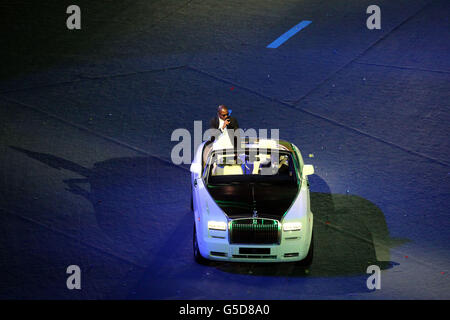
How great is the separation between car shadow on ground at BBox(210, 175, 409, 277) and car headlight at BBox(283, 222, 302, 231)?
76 cm

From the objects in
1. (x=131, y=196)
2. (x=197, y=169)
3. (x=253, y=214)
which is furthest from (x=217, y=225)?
(x=131, y=196)

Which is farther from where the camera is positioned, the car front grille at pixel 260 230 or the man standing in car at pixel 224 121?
the man standing in car at pixel 224 121

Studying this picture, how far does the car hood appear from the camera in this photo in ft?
A: 31.6

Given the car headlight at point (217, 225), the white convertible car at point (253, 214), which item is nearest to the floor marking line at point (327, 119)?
the white convertible car at point (253, 214)

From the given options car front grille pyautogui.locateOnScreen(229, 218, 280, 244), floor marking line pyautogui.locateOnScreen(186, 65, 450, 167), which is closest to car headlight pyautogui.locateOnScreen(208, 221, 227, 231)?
car front grille pyautogui.locateOnScreen(229, 218, 280, 244)

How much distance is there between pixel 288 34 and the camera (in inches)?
729

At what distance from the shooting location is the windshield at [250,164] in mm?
10868

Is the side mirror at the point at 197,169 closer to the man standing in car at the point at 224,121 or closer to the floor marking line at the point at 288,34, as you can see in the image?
the man standing in car at the point at 224,121

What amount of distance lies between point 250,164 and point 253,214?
188cm

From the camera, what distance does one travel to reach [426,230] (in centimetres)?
1122

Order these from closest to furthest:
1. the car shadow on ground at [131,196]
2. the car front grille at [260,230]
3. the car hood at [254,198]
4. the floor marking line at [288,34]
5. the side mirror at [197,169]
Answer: the car front grille at [260,230]
the car hood at [254,198]
the side mirror at [197,169]
the car shadow on ground at [131,196]
the floor marking line at [288,34]

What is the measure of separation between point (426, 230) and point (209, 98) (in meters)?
6.64

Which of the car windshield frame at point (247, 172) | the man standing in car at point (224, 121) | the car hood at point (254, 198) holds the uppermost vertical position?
the man standing in car at point (224, 121)

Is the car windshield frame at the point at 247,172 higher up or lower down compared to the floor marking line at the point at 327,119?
lower down
